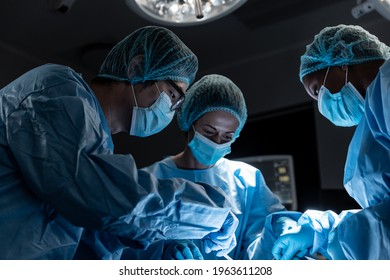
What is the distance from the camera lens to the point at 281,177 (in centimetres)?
256

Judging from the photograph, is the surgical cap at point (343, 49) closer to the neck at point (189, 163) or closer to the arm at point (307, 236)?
the arm at point (307, 236)

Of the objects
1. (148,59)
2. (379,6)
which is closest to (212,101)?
(148,59)

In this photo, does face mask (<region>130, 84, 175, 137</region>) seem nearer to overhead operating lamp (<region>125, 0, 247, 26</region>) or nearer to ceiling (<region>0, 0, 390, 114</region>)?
overhead operating lamp (<region>125, 0, 247, 26</region>)

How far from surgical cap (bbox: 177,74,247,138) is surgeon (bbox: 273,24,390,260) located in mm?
414

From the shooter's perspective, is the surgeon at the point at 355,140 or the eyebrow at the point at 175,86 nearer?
the surgeon at the point at 355,140

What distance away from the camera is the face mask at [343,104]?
1.27 m

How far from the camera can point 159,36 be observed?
1318 mm

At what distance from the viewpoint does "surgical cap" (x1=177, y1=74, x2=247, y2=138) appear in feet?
5.83

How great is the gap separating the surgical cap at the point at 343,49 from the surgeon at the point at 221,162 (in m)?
0.49

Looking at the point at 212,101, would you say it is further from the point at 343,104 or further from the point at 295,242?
the point at 295,242

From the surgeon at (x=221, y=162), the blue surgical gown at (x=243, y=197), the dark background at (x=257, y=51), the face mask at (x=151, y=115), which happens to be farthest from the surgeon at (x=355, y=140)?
the dark background at (x=257, y=51)

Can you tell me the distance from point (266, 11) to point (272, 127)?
982 millimetres
